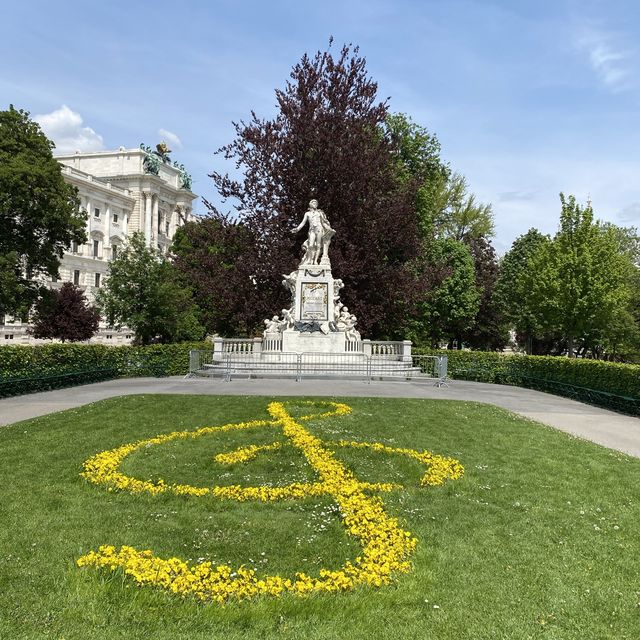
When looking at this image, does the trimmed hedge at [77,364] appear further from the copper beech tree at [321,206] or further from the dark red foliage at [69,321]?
the dark red foliage at [69,321]

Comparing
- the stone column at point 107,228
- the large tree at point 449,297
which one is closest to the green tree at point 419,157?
the large tree at point 449,297

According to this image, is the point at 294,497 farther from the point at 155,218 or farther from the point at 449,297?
the point at 155,218

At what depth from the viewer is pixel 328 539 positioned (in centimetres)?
549

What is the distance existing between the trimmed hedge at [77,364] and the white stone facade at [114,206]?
42491 mm

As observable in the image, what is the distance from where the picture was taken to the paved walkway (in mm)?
12555

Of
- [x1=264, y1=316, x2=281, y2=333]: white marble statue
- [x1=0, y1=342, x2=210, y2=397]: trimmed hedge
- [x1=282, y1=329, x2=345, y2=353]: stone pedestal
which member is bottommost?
[x1=0, y1=342, x2=210, y2=397]: trimmed hedge

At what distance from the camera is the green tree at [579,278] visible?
3297 cm

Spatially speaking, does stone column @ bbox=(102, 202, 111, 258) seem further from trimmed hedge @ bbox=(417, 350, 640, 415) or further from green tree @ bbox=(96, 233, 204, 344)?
trimmed hedge @ bbox=(417, 350, 640, 415)

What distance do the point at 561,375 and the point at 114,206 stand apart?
240 feet

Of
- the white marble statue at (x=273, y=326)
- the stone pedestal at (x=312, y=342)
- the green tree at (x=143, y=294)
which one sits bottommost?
the stone pedestal at (x=312, y=342)

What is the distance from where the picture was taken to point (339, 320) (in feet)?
82.3

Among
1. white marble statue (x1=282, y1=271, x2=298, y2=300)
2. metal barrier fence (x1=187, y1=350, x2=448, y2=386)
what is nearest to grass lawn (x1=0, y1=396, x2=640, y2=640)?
metal barrier fence (x1=187, y1=350, x2=448, y2=386)

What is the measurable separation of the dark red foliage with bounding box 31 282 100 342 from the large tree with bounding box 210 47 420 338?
81.7 feet

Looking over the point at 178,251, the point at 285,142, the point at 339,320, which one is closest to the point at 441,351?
the point at 339,320
